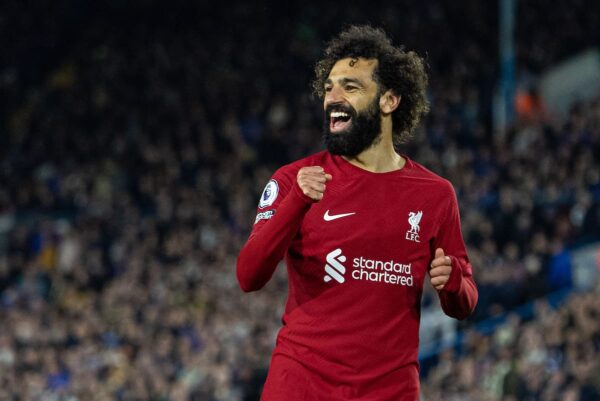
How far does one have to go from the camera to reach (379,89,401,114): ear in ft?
15.2

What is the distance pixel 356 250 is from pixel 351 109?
1.76 feet

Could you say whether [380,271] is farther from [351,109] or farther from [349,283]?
[351,109]

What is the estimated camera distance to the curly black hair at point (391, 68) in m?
4.64

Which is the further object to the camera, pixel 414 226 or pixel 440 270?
pixel 414 226

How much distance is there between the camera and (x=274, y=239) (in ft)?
13.6

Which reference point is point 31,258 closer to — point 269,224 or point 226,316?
point 226,316

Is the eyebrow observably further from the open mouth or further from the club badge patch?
the club badge patch

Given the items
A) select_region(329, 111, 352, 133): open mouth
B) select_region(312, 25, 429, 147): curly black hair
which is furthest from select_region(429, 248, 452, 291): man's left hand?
select_region(312, 25, 429, 147): curly black hair

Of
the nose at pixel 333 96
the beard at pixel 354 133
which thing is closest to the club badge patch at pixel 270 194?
the beard at pixel 354 133

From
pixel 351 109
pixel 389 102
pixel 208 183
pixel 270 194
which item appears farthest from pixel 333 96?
pixel 208 183

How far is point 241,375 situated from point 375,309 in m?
8.38

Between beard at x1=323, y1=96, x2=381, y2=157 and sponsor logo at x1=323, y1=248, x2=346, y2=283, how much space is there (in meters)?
0.41

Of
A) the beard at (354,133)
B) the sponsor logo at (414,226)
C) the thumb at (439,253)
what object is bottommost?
the thumb at (439,253)

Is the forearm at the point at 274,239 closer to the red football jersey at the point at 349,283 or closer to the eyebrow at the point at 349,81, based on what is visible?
the red football jersey at the point at 349,283
